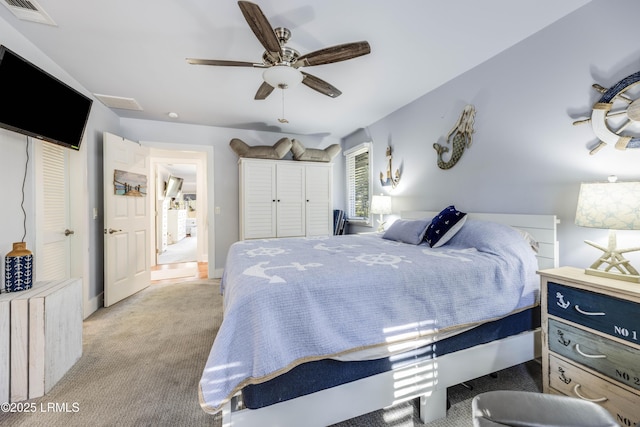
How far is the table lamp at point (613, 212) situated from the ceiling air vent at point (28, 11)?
3.56 m

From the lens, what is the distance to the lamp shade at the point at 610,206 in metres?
1.31

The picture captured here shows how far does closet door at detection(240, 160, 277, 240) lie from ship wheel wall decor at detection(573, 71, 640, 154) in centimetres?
354

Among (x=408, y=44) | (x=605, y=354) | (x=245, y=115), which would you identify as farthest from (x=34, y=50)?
(x=605, y=354)

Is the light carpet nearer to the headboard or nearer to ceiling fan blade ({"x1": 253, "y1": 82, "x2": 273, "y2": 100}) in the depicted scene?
the headboard

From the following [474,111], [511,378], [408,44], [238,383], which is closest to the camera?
[238,383]

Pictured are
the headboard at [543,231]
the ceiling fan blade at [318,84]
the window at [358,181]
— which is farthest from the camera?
the window at [358,181]

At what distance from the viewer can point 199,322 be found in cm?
268

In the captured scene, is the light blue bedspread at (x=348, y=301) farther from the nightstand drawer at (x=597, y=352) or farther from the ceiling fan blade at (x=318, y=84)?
the ceiling fan blade at (x=318, y=84)

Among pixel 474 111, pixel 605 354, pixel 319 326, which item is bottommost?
pixel 605 354

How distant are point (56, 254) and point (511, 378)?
156 inches

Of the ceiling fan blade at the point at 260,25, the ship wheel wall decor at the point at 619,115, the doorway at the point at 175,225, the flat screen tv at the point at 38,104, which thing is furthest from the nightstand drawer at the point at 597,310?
the doorway at the point at 175,225

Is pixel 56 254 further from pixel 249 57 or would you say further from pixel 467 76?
pixel 467 76

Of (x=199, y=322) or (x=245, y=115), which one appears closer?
(x=199, y=322)

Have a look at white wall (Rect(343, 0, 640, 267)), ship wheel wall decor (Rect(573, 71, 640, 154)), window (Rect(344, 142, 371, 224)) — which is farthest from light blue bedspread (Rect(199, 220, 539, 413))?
window (Rect(344, 142, 371, 224))
